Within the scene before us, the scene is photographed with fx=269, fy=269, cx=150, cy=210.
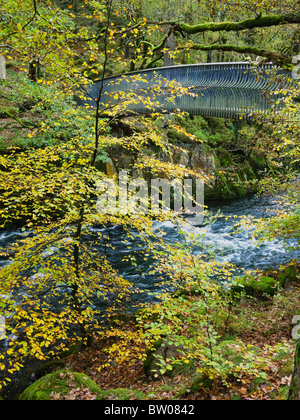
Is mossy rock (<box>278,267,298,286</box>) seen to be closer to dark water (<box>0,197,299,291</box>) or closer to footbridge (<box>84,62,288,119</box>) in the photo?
dark water (<box>0,197,299,291</box>)

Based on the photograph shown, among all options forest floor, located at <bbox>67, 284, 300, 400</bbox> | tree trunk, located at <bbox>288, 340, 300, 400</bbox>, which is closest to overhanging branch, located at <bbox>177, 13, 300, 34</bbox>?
tree trunk, located at <bbox>288, 340, 300, 400</bbox>

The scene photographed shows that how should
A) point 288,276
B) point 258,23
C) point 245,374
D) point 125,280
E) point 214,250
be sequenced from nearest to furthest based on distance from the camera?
1. point 245,374
2. point 258,23
3. point 125,280
4. point 288,276
5. point 214,250

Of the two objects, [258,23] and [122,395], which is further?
[258,23]

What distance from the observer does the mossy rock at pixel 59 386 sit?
3623 millimetres

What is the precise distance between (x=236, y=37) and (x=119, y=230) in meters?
13.2

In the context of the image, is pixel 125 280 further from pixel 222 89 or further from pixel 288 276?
pixel 222 89

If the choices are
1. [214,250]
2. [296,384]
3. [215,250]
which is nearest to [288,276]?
[214,250]

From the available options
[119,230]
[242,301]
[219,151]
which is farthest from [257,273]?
[219,151]

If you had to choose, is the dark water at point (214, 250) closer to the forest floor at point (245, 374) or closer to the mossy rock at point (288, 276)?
the mossy rock at point (288, 276)

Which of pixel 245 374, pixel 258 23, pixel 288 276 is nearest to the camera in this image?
pixel 245 374

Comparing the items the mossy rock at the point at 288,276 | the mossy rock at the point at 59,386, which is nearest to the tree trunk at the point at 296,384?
the mossy rock at the point at 59,386

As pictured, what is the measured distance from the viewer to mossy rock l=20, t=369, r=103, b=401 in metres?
3.62

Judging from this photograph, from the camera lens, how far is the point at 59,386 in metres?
3.76
